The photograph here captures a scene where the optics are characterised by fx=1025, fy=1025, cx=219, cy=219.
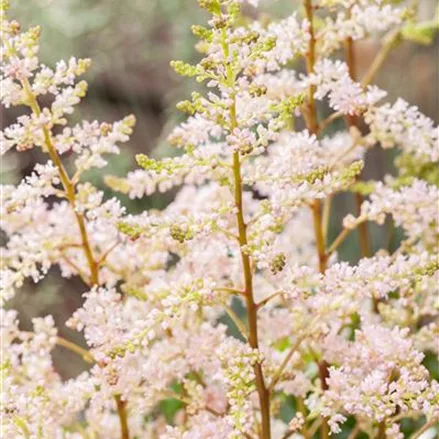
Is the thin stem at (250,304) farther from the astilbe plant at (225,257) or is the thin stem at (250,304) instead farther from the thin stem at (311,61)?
the thin stem at (311,61)

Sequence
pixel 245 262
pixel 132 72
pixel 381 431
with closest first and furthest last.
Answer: pixel 245 262 < pixel 381 431 < pixel 132 72

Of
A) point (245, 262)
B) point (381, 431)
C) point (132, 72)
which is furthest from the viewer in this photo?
point (132, 72)

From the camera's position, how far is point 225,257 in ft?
2.48

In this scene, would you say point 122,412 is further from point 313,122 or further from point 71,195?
point 313,122

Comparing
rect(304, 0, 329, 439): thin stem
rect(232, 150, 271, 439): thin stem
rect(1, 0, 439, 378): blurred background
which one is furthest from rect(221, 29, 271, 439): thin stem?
rect(1, 0, 439, 378): blurred background

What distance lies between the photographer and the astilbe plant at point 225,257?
0.60 meters

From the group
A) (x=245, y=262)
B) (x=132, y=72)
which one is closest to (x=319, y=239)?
(x=245, y=262)

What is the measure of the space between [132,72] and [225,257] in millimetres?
1903

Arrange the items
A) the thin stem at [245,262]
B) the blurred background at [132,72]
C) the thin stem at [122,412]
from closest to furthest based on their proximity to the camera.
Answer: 1. the thin stem at [245,262]
2. the thin stem at [122,412]
3. the blurred background at [132,72]

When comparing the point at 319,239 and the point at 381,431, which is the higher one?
the point at 319,239

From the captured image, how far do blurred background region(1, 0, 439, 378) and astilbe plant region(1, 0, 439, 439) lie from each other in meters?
1.10

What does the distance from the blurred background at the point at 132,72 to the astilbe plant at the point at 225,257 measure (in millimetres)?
1105

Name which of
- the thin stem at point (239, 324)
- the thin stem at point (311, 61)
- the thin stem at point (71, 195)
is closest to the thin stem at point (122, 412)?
the thin stem at point (71, 195)

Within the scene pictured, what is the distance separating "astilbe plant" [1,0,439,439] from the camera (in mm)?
605
